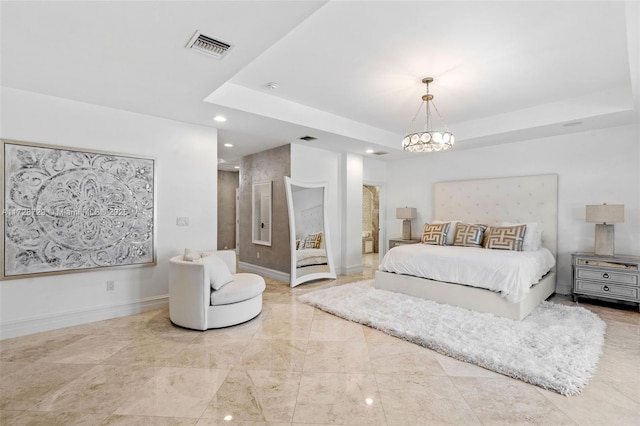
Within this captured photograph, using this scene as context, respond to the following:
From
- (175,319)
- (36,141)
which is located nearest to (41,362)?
(175,319)

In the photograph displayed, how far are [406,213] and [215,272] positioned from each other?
13.8 feet

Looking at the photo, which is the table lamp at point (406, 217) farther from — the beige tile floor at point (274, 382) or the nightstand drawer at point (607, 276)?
the beige tile floor at point (274, 382)

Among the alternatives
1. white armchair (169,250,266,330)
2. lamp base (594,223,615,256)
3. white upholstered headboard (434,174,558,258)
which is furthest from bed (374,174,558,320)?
white armchair (169,250,266,330)

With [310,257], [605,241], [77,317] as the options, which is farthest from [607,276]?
[77,317]

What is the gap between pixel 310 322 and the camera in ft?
11.3

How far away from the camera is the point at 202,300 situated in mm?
3129

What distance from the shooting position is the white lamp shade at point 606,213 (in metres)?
3.92

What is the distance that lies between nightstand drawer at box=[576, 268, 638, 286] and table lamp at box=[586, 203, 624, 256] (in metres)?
0.32

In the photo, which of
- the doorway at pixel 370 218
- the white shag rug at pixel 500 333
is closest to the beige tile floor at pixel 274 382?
the white shag rug at pixel 500 333

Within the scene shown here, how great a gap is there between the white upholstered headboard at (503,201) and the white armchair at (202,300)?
4.24m

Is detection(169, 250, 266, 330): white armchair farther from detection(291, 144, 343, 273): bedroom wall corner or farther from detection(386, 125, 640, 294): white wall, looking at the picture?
detection(386, 125, 640, 294): white wall

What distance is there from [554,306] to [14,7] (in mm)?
5759

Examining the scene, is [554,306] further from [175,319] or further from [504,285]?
[175,319]

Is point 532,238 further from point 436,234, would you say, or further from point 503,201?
point 436,234
